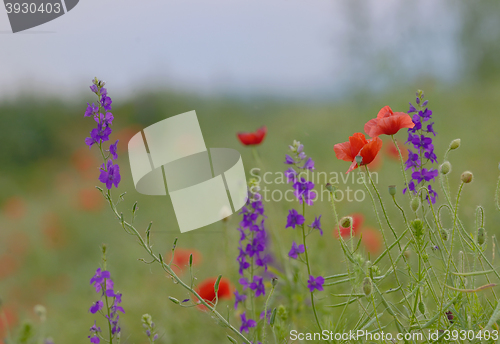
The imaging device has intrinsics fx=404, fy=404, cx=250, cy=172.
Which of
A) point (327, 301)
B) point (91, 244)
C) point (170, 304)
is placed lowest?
point (91, 244)

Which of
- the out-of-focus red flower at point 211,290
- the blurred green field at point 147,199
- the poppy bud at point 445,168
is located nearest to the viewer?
the poppy bud at point 445,168

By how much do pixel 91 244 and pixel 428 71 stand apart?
2.58 metres

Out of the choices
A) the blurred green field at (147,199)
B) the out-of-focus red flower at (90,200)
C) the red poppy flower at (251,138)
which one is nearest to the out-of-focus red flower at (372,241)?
the blurred green field at (147,199)

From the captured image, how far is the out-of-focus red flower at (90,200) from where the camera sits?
189cm

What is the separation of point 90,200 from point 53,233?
211mm

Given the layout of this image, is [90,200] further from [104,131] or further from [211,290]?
[104,131]

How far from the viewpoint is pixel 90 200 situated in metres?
1.88

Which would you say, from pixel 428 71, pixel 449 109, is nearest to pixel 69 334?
pixel 449 109

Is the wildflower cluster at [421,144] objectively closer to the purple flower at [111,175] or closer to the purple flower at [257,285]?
the purple flower at [257,285]

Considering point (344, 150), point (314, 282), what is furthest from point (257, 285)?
point (344, 150)

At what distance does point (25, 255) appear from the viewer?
176 centimetres

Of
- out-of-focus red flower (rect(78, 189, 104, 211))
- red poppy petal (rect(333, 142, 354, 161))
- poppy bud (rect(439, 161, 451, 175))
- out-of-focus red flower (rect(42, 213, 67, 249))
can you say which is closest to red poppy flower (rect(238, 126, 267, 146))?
red poppy petal (rect(333, 142, 354, 161))

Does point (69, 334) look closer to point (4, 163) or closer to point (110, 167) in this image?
point (110, 167)

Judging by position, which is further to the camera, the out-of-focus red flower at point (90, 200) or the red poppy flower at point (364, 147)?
the out-of-focus red flower at point (90, 200)
